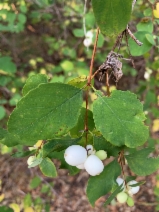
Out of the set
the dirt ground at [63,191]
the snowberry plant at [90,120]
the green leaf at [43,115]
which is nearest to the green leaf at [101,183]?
the snowberry plant at [90,120]

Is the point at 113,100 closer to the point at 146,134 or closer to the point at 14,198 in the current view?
the point at 146,134

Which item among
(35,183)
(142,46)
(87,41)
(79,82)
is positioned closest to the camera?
(79,82)

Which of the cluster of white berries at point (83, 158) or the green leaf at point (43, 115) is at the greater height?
the green leaf at point (43, 115)

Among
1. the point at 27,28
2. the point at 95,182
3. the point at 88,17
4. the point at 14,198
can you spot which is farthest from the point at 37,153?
the point at 27,28

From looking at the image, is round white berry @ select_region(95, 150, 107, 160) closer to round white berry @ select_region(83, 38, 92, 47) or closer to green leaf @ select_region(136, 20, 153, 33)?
green leaf @ select_region(136, 20, 153, 33)

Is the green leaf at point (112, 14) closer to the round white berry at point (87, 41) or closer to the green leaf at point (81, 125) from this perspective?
the green leaf at point (81, 125)

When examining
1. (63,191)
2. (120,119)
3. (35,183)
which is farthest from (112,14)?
(63,191)

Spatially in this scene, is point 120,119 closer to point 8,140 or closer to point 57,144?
point 57,144
